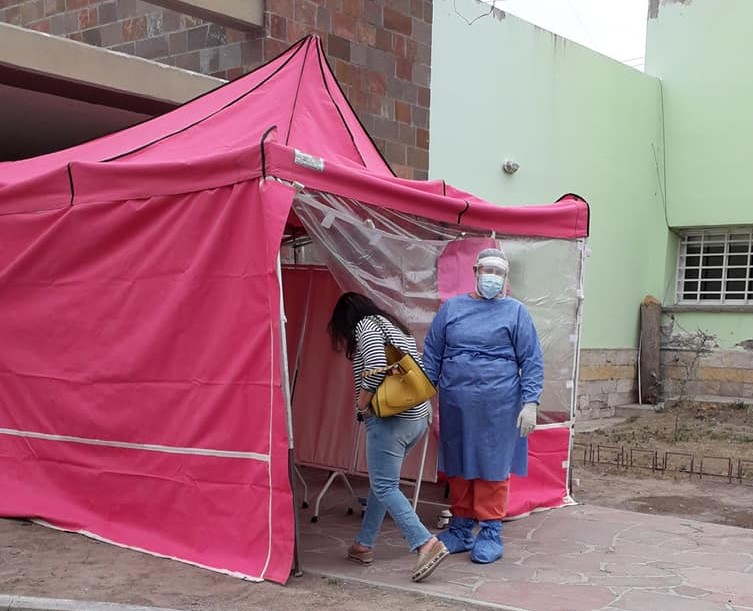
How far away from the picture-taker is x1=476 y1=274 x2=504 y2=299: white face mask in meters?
5.19

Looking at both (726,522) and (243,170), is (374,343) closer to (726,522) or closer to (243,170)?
(243,170)

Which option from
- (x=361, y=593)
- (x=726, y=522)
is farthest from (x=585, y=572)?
(x=726, y=522)

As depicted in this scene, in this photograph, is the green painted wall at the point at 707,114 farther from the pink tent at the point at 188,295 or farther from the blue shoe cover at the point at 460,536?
the blue shoe cover at the point at 460,536

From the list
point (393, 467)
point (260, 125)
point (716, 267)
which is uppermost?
point (260, 125)

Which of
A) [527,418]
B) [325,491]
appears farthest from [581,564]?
[325,491]

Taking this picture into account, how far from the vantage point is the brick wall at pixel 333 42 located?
28.3 feet

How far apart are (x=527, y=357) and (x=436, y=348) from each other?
548mm

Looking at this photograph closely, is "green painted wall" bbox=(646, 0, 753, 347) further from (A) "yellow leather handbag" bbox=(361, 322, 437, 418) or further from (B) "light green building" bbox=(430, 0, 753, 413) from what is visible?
(A) "yellow leather handbag" bbox=(361, 322, 437, 418)

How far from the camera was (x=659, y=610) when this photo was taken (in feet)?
14.3

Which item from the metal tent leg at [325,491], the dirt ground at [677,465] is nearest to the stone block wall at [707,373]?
the dirt ground at [677,465]

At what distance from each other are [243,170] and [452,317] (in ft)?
5.00

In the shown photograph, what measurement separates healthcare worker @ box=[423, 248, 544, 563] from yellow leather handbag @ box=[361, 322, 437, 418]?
0.43 m

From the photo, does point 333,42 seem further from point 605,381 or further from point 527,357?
point 605,381

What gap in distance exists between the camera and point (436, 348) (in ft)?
17.5
